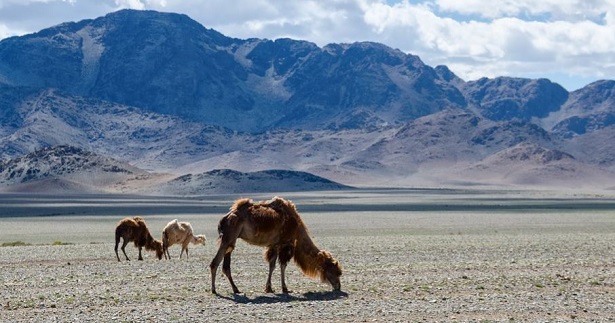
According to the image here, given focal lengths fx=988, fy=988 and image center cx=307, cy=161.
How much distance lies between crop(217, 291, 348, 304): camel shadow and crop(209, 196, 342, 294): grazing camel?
1.00 ft

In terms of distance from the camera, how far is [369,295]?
17953mm

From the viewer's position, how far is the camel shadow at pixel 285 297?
57.9 ft

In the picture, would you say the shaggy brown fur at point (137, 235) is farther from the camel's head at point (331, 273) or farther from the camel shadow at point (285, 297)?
the camel shadow at point (285, 297)

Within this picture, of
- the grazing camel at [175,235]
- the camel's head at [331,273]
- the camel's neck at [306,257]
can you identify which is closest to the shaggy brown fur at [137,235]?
the grazing camel at [175,235]

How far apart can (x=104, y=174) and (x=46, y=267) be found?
136542mm

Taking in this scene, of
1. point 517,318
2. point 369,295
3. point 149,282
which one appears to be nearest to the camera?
point 517,318

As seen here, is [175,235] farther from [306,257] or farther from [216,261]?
[216,261]

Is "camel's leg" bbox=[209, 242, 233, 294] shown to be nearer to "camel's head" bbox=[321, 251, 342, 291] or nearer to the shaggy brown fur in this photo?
"camel's head" bbox=[321, 251, 342, 291]

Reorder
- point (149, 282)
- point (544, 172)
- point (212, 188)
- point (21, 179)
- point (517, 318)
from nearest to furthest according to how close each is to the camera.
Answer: point (517, 318)
point (149, 282)
point (212, 188)
point (21, 179)
point (544, 172)

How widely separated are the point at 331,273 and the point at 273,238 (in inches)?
50.9

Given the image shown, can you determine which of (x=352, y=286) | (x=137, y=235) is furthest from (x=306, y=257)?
(x=137, y=235)

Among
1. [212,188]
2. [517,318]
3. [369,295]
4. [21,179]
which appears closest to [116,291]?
[369,295]

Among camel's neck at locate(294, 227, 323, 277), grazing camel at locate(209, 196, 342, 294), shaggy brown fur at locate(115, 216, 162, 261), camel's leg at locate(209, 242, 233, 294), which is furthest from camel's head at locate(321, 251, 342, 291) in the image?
shaggy brown fur at locate(115, 216, 162, 261)

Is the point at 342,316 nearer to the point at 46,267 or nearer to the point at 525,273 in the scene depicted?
the point at 525,273
